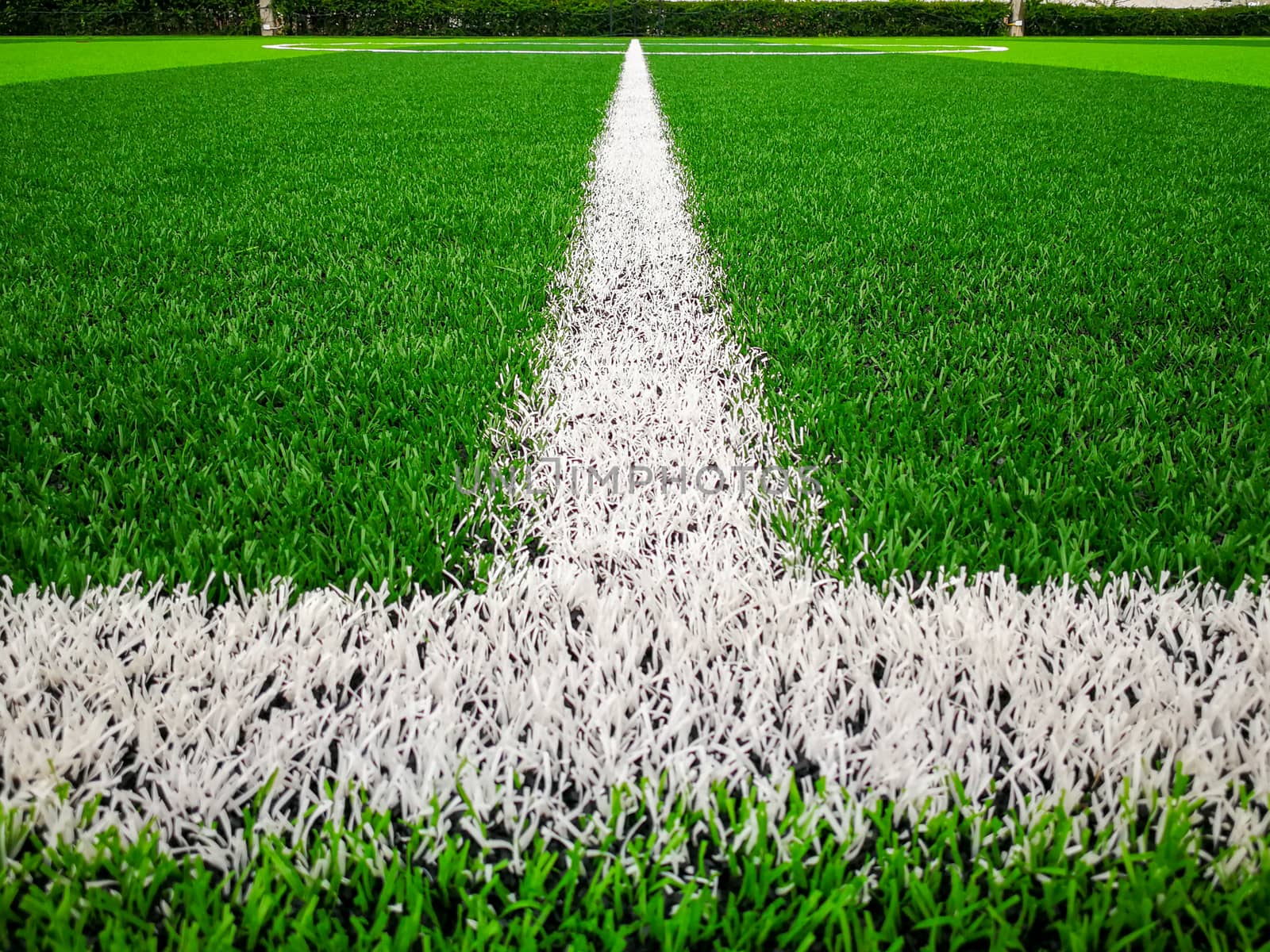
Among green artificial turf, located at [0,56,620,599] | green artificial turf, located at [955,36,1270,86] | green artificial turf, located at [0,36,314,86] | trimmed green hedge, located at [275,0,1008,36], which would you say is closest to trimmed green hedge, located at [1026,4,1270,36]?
trimmed green hedge, located at [275,0,1008,36]

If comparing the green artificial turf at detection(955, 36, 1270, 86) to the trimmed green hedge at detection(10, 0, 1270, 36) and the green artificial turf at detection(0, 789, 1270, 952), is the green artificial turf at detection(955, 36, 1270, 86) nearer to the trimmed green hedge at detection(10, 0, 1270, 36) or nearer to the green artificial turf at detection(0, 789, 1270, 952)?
the green artificial turf at detection(0, 789, 1270, 952)

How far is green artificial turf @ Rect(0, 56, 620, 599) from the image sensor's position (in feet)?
4.08

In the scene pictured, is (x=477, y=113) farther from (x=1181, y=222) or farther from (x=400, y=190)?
(x=1181, y=222)

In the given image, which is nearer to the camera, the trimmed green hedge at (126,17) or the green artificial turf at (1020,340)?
the green artificial turf at (1020,340)

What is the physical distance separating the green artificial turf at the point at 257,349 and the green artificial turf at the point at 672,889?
0.47m

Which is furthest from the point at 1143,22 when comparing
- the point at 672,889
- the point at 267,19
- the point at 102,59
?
the point at 672,889

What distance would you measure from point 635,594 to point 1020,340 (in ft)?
4.80

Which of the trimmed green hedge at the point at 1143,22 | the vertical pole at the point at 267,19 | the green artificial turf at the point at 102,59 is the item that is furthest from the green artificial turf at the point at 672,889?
the trimmed green hedge at the point at 1143,22

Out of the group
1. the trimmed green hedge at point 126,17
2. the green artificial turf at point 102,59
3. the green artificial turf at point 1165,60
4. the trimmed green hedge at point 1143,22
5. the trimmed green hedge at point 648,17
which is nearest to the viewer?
the green artificial turf at point 102,59

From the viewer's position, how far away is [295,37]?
32.6m

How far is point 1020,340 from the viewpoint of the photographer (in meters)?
2.02

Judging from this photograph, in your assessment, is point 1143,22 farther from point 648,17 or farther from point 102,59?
point 102,59

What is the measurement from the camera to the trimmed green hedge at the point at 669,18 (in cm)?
3341

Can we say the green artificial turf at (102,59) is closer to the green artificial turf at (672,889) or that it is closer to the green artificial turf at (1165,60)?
the green artificial turf at (672,889)
